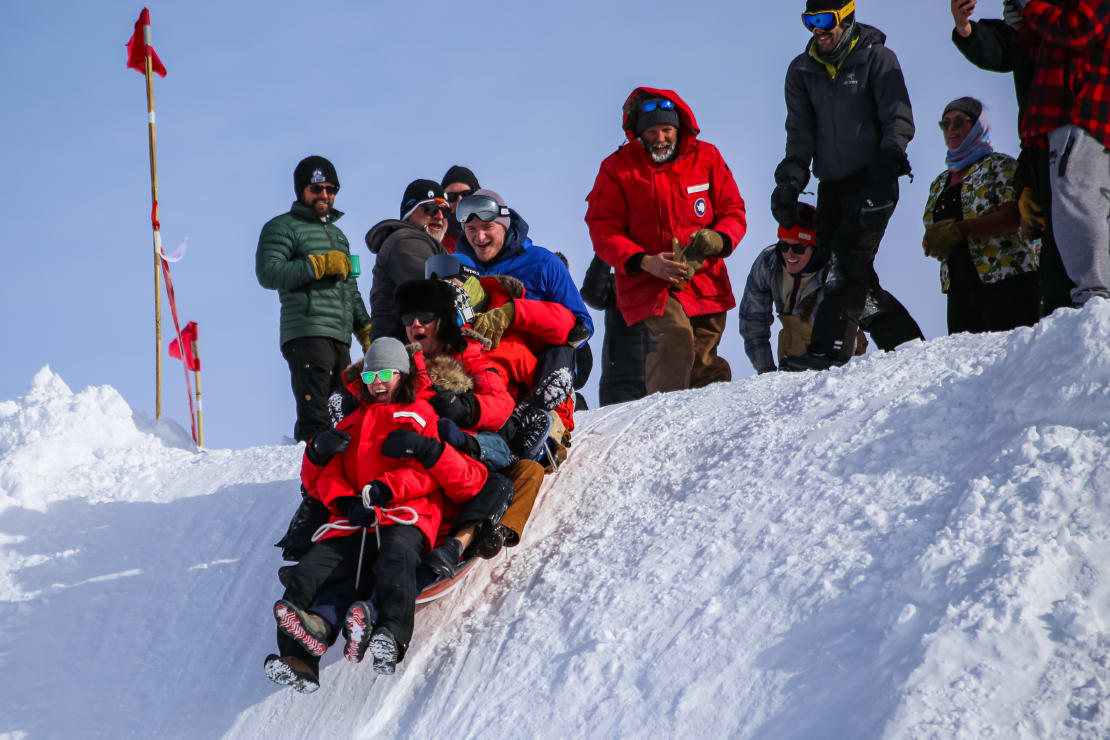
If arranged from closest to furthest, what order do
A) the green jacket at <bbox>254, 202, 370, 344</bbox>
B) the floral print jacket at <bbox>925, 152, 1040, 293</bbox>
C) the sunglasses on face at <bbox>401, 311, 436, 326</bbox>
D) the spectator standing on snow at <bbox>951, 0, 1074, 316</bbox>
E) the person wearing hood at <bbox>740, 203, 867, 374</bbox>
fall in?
the sunglasses on face at <bbox>401, 311, 436, 326</bbox> < the spectator standing on snow at <bbox>951, 0, 1074, 316</bbox> < the floral print jacket at <bbox>925, 152, 1040, 293</bbox> < the person wearing hood at <bbox>740, 203, 867, 374</bbox> < the green jacket at <bbox>254, 202, 370, 344</bbox>

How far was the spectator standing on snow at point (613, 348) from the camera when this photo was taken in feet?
21.7

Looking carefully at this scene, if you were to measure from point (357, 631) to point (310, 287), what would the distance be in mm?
3372

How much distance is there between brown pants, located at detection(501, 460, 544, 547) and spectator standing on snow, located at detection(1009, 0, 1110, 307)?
7.66 ft

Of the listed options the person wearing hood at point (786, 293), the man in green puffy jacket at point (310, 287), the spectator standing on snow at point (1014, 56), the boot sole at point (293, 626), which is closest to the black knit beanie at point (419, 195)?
the man in green puffy jacket at point (310, 287)

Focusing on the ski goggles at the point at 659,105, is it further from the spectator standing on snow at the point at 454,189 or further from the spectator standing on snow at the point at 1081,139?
the spectator standing on snow at the point at 1081,139

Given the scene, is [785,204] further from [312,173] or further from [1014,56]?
[312,173]

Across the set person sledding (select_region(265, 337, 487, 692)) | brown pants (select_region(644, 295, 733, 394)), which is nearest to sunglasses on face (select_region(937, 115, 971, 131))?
brown pants (select_region(644, 295, 733, 394))

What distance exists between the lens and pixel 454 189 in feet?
23.1

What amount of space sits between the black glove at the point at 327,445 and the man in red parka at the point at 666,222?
221 centimetres

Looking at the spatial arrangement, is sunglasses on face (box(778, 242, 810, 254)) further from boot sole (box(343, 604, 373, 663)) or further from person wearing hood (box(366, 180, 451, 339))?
boot sole (box(343, 604, 373, 663))

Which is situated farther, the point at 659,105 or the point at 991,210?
the point at 659,105

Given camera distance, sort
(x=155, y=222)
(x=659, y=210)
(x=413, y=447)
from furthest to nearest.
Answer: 1. (x=155, y=222)
2. (x=659, y=210)
3. (x=413, y=447)

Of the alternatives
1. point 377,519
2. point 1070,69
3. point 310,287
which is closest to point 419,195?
point 310,287

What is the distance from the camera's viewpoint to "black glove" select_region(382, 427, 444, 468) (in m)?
4.24
